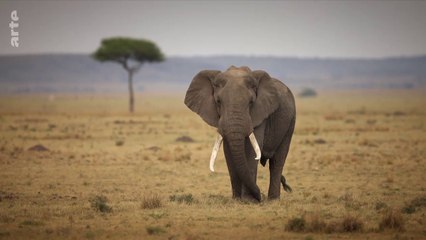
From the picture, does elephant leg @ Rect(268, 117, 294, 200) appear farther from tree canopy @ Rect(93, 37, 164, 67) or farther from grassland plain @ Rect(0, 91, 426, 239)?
tree canopy @ Rect(93, 37, 164, 67)

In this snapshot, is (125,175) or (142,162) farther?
(142,162)

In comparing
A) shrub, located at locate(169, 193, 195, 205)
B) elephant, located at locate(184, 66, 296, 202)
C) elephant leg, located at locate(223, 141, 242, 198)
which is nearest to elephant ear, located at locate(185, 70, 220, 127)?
elephant, located at locate(184, 66, 296, 202)

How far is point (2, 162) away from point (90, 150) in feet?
21.1

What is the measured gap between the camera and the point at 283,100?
17812 mm

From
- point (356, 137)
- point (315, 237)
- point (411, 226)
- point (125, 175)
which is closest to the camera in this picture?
point (315, 237)

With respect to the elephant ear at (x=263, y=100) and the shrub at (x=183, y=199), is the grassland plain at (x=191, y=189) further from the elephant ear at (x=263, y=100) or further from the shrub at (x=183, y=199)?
the elephant ear at (x=263, y=100)

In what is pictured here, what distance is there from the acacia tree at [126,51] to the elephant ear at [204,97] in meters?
62.5

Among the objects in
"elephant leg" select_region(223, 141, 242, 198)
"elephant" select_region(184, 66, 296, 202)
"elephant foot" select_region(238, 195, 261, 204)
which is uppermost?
"elephant" select_region(184, 66, 296, 202)

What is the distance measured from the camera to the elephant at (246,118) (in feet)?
51.3

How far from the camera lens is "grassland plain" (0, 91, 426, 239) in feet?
45.4

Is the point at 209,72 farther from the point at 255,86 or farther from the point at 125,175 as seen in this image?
the point at 125,175

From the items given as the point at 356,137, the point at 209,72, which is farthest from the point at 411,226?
the point at 356,137

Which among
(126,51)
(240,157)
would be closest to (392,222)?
(240,157)

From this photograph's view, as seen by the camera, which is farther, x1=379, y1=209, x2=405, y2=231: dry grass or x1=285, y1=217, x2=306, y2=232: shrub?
x1=379, y1=209, x2=405, y2=231: dry grass
